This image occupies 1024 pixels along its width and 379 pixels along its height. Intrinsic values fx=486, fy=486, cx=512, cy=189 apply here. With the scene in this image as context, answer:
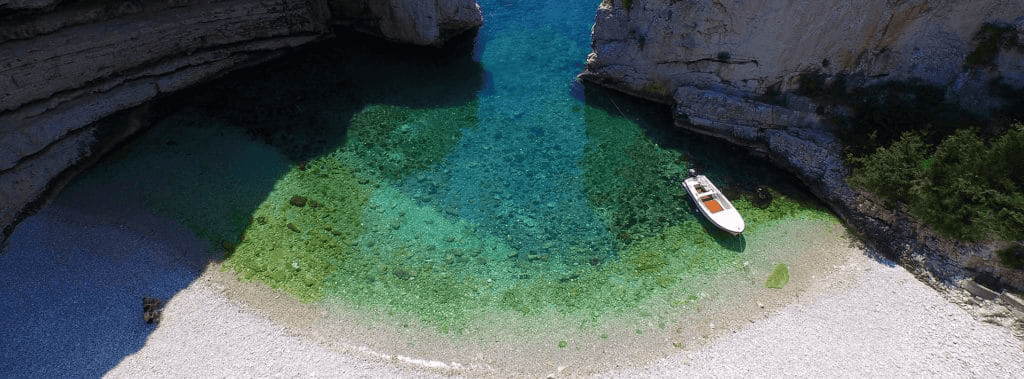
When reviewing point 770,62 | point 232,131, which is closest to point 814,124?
point 770,62

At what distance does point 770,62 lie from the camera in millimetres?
21500

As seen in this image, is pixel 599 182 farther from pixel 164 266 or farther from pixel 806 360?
pixel 164 266

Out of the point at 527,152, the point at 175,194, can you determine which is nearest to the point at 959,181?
the point at 527,152

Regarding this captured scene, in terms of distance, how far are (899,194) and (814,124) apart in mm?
4561

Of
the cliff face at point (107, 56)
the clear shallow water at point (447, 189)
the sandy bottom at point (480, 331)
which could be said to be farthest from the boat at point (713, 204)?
the cliff face at point (107, 56)

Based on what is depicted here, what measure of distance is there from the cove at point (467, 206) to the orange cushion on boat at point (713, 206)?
2.62ft

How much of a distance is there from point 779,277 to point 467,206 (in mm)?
12498

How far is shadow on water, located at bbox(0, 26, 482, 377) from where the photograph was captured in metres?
16.4

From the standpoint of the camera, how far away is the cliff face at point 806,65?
58.8 feet

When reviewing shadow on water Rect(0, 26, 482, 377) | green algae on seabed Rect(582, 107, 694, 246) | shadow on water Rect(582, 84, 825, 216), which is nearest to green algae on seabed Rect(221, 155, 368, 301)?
shadow on water Rect(0, 26, 482, 377)

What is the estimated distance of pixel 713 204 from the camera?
793 inches

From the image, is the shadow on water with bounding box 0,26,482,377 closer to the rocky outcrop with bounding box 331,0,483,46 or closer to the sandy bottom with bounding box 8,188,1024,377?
the sandy bottom with bounding box 8,188,1024,377

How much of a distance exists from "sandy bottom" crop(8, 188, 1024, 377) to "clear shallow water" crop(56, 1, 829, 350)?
65 centimetres

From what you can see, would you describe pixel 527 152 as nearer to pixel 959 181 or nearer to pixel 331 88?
pixel 331 88
